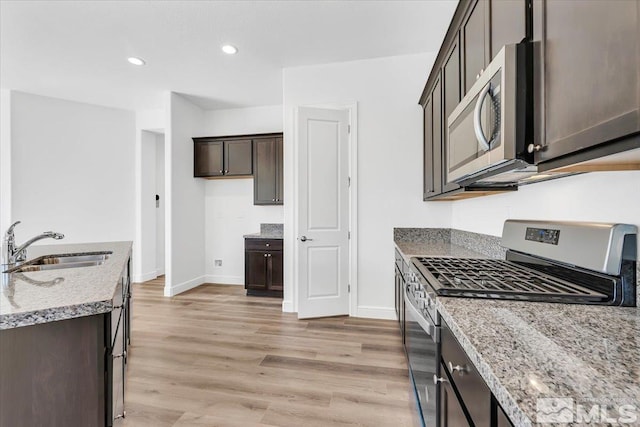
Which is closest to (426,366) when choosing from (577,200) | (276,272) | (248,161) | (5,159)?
(577,200)

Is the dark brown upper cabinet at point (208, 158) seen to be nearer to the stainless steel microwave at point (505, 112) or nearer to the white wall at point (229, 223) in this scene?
the white wall at point (229, 223)

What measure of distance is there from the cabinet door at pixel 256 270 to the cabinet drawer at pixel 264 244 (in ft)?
0.26

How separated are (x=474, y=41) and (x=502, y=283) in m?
1.22

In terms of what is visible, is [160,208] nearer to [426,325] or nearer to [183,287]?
[183,287]

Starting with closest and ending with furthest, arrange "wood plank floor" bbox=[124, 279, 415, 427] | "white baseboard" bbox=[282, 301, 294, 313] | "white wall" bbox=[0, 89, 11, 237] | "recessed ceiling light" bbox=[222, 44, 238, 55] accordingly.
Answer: "wood plank floor" bbox=[124, 279, 415, 427] → "recessed ceiling light" bbox=[222, 44, 238, 55] → "white baseboard" bbox=[282, 301, 294, 313] → "white wall" bbox=[0, 89, 11, 237]

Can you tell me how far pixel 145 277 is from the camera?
5.20 m

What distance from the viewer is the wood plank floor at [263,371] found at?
5.88 ft

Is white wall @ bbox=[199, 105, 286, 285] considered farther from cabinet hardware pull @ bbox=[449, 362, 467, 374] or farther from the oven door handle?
cabinet hardware pull @ bbox=[449, 362, 467, 374]

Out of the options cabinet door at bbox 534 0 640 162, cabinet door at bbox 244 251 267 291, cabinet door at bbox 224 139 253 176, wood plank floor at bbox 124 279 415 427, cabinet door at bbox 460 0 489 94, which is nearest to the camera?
cabinet door at bbox 534 0 640 162

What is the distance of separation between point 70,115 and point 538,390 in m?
6.28

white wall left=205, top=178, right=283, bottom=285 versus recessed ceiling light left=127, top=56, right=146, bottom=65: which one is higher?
recessed ceiling light left=127, top=56, right=146, bottom=65

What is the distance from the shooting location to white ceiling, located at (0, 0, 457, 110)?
251 cm

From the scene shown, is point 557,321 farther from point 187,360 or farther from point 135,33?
point 135,33

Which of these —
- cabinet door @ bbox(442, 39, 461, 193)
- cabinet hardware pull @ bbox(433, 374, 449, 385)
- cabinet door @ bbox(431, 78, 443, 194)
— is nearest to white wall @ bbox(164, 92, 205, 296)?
cabinet door @ bbox(431, 78, 443, 194)
